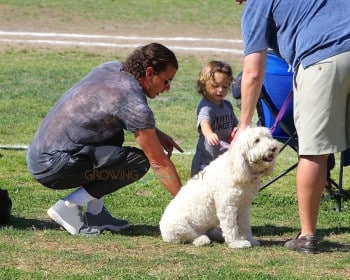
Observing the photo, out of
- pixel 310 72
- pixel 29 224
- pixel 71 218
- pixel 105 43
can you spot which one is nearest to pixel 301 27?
pixel 310 72

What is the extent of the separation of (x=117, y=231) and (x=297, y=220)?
1.41 metres

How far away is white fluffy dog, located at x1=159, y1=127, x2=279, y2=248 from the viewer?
6.05 meters

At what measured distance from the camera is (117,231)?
680cm

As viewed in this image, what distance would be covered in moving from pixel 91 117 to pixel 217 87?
1.25 meters

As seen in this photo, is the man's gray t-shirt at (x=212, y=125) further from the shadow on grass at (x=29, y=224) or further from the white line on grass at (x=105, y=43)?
the white line on grass at (x=105, y=43)

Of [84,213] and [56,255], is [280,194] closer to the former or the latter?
[84,213]

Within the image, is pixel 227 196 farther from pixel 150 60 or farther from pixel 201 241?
pixel 150 60

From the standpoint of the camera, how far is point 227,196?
6191 mm

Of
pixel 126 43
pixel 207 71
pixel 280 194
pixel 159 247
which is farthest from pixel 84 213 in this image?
pixel 126 43

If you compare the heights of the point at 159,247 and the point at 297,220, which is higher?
the point at 159,247

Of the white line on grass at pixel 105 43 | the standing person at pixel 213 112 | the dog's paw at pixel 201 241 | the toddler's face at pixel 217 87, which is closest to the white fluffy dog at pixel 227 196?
the dog's paw at pixel 201 241

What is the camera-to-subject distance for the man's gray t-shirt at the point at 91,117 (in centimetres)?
643

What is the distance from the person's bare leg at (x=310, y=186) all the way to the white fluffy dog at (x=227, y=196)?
20cm

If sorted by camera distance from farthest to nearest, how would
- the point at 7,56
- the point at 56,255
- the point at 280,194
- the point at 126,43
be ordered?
1. the point at 126,43
2. the point at 7,56
3. the point at 280,194
4. the point at 56,255
